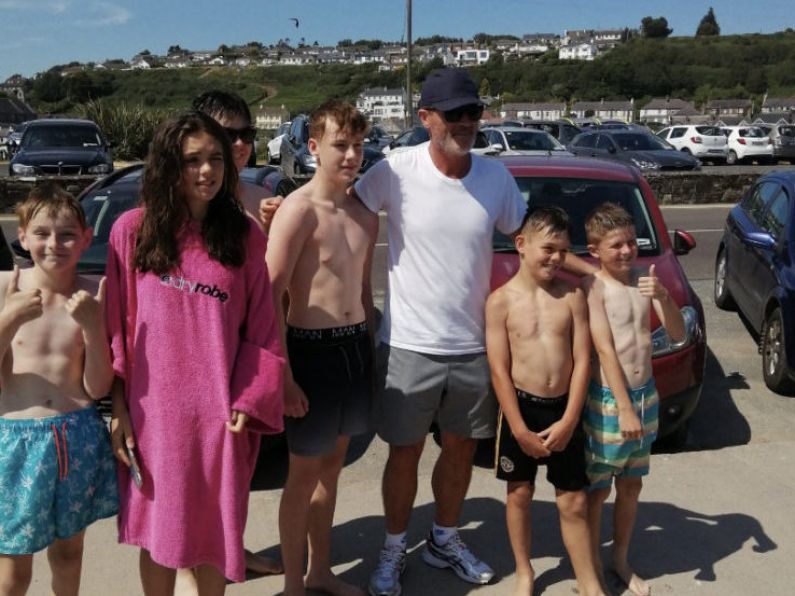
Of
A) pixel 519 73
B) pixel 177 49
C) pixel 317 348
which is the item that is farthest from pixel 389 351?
pixel 177 49


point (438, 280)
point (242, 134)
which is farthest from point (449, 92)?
point (242, 134)

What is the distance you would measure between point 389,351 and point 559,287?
0.69m

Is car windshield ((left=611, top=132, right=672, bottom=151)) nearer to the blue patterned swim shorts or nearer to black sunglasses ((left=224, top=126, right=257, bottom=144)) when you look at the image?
black sunglasses ((left=224, top=126, right=257, bottom=144))

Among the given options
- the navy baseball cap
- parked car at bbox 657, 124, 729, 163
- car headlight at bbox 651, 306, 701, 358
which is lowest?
parked car at bbox 657, 124, 729, 163

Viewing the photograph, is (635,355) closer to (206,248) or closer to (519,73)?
(206,248)

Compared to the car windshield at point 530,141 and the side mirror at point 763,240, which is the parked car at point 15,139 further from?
the side mirror at point 763,240

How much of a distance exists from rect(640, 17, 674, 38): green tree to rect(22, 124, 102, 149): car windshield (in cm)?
16791

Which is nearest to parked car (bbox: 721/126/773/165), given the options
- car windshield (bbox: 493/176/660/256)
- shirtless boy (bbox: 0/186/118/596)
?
car windshield (bbox: 493/176/660/256)

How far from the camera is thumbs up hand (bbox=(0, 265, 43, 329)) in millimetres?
2383

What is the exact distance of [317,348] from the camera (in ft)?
9.69

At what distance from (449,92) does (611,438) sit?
141 centimetres

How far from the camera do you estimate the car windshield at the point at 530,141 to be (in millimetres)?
20062

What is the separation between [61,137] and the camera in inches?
669

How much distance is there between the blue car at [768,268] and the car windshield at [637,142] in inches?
599
